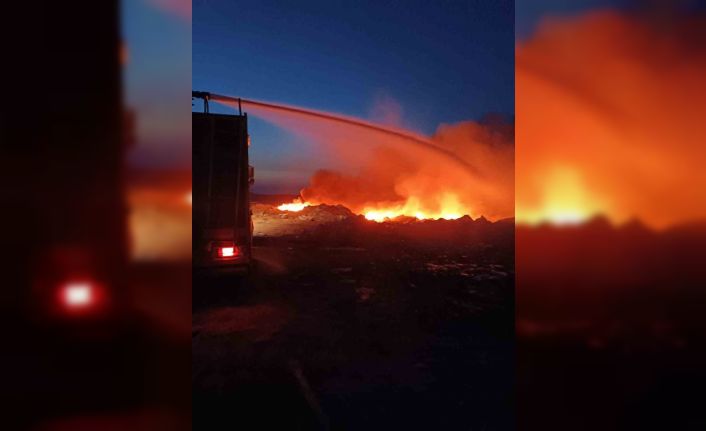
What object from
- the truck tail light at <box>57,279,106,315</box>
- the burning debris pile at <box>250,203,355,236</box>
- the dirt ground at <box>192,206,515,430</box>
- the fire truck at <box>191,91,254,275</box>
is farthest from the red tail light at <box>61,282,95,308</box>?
the burning debris pile at <box>250,203,355,236</box>

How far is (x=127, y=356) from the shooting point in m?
2.36

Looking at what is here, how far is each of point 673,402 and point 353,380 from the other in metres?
2.72

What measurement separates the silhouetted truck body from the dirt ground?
848mm

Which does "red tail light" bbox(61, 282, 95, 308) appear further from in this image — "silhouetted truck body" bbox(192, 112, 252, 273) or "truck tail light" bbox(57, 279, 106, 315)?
"silhouetted truck body" bbox(192, 112, 252, 273)

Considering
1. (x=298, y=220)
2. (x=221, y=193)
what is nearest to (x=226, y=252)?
(x=221, y=193)

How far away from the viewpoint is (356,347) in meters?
4.81

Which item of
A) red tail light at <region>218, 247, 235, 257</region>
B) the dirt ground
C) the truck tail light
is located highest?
the truck tail light

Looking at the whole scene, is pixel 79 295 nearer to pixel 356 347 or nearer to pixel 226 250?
pixel 356 347

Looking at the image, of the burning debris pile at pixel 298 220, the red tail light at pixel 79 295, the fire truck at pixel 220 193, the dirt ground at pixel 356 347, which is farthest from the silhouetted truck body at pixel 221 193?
the burning debris pile at pixel 298 220

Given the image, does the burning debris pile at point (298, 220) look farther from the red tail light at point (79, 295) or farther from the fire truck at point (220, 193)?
the red tail light at point (79, 295)

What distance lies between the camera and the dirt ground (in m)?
3.45

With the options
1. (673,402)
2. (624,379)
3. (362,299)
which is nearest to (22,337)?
(624,379)

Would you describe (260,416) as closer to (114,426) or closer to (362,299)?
(114,426)

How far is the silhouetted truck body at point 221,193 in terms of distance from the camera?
6.56 meters
